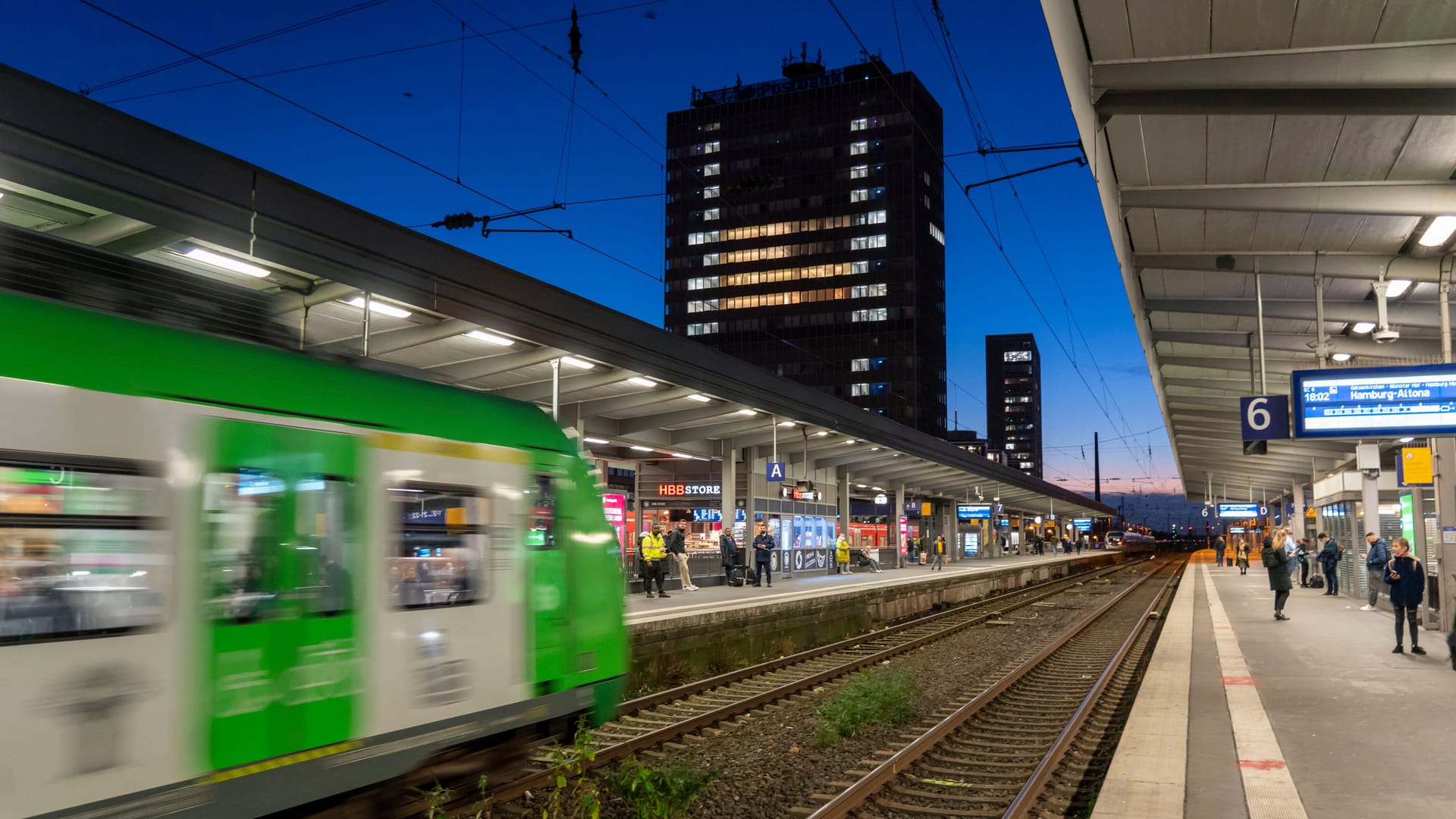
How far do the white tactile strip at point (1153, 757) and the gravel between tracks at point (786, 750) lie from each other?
2030 mm

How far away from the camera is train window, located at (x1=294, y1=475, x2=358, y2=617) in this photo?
231 inches


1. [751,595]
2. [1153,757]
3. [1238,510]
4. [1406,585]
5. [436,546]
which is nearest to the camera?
[436,546]

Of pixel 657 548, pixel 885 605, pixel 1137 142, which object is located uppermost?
pixel 1137 142

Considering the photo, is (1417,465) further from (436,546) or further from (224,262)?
(224,262)

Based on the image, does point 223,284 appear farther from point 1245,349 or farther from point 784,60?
point 784,60

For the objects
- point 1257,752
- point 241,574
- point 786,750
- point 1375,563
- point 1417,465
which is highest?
point 1417,465

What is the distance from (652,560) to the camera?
809 inches

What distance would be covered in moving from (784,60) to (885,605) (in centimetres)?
11564

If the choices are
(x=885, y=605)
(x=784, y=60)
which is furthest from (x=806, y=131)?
(x=885, y=605)

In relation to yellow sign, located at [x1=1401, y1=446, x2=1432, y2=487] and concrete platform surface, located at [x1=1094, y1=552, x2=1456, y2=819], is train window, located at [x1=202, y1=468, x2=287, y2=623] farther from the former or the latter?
yellow sign, located at [x1=1401, y1=446, x2=1432, y2=487]

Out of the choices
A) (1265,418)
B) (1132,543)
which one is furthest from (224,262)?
(1132,543)

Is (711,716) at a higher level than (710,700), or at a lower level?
higher

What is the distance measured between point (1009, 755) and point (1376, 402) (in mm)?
7023

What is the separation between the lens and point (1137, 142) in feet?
34.9
